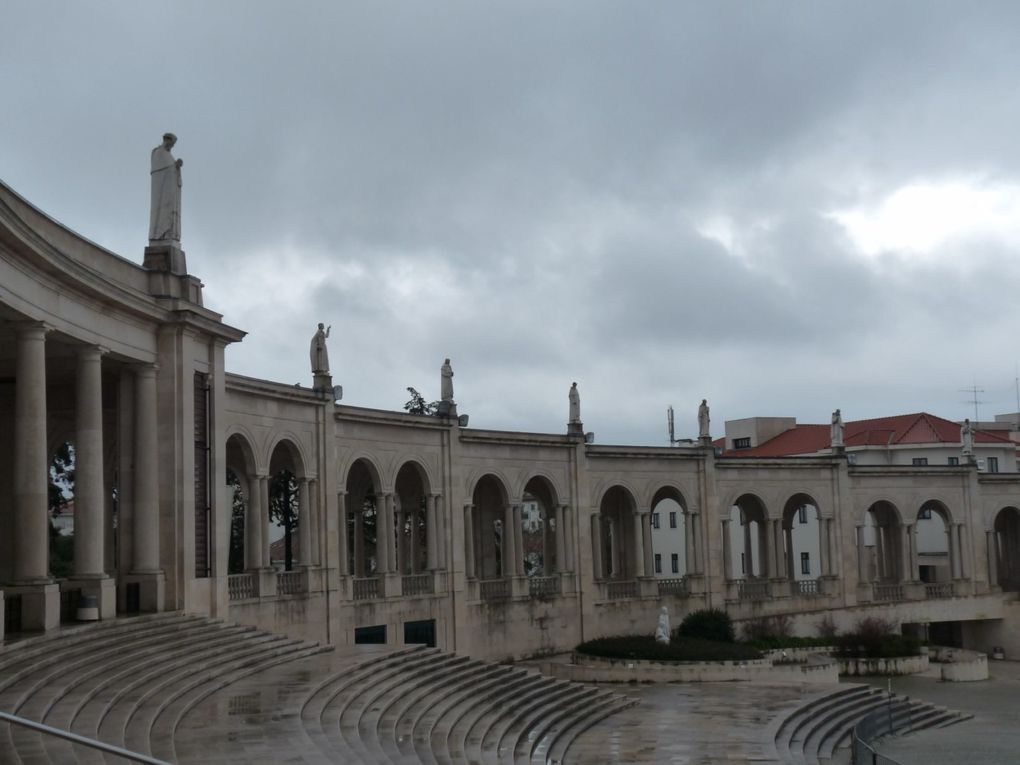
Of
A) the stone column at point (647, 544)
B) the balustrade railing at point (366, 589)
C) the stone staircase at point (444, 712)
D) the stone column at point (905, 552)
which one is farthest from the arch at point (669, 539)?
the stone staircase at point (444, 712)

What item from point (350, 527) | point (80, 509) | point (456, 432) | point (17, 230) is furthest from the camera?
point (350, 527)

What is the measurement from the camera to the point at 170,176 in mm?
33125

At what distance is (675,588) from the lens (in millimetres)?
58625

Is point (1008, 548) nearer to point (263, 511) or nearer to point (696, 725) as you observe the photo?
point (696, 725)

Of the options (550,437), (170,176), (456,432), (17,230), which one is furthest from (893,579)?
(17,230)

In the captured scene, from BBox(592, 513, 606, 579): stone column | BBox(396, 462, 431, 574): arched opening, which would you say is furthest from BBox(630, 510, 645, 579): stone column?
BBox(396, 462, 431, 574): arched opening

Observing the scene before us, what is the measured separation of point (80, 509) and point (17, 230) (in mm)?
8148

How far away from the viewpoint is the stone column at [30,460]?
26219 mm

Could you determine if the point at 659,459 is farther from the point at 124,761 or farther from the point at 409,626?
the point at 124,761

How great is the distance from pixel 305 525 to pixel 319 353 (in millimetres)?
5780

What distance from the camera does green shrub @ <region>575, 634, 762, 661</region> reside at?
46.2 metres

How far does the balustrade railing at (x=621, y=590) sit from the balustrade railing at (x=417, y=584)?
34.7ft

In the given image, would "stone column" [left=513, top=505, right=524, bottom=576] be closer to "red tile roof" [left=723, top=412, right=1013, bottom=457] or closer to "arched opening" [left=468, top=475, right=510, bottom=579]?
"arched opening" [left=468, top=475, right=510, bottom=579]

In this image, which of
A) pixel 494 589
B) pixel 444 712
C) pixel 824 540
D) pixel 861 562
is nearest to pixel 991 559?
pixel 861 562
